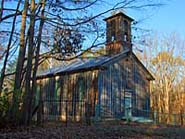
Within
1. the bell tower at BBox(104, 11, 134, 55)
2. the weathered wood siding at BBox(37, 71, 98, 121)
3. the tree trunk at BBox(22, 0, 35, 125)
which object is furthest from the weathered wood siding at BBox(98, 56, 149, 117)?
the tree trunk at BBox(22, 0, 35, 125)

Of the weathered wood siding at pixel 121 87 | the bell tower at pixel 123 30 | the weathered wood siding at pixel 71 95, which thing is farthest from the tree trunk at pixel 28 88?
the bell tower at pixel 123 30

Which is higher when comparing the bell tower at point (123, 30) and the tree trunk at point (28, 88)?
the bell tower at point (123, 30)

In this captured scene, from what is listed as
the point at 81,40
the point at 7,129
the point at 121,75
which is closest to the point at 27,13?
the point at 81,40

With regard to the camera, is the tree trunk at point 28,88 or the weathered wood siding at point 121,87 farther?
the weathered wood siding at point 121,87

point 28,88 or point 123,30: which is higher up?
point 123,30

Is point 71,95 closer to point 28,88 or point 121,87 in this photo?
point 121,87

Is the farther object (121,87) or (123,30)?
(123,30)

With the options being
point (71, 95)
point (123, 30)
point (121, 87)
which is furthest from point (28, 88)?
point (123, 30)

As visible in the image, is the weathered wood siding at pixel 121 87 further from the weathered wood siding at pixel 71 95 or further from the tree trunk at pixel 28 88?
the tree trunk at pixel 28 88

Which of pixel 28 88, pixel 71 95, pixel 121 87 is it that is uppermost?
pixel 121 87

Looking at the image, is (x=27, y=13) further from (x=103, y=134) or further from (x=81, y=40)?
(x=103, y=134)

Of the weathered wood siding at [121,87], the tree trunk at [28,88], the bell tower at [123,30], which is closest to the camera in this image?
the tree trunk at [28,88]

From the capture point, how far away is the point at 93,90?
21891mm

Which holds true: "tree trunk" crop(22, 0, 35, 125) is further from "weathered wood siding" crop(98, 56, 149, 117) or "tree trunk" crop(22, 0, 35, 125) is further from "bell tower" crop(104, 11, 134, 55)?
"bell tower" crop(104, 11, 134, 55)
